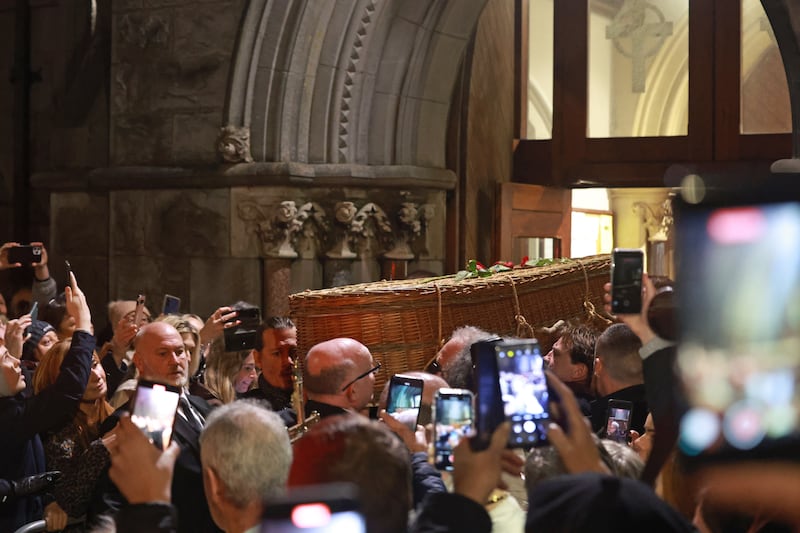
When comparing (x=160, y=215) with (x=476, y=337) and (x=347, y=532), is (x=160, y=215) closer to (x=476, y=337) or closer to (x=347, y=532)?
(x=476, y=337)

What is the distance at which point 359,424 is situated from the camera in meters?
1.90

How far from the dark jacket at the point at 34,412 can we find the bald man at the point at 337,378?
77 centimetres

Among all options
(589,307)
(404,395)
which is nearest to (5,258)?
(589,307)

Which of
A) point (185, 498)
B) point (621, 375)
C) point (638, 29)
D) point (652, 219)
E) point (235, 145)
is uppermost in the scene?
point (638, 29)

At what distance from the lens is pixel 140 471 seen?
6.74 feet

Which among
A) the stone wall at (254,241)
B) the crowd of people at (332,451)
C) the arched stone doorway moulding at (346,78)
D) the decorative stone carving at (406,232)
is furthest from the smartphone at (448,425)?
the decorative stone carving at (406,232)

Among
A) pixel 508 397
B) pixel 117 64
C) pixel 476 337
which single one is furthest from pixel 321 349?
pixel 117 64

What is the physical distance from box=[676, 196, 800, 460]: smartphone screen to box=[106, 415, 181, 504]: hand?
88 cm

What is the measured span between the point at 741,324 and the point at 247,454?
100 centimetres

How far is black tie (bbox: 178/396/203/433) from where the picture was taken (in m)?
3.34

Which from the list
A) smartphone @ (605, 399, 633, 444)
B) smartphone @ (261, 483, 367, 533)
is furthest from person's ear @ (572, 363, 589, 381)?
smartphone @ (261, 483, 367, 533)

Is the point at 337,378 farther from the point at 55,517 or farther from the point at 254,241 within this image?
the point at 254,241

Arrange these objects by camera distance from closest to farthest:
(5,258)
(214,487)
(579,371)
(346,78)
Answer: (214,487) < (579,371) < (5,258) < (346,78)

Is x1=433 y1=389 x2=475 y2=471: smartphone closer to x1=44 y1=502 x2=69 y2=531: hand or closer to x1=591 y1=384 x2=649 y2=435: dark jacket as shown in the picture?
x1=591 y1=384 x2=649 y2=435: dark jacket
